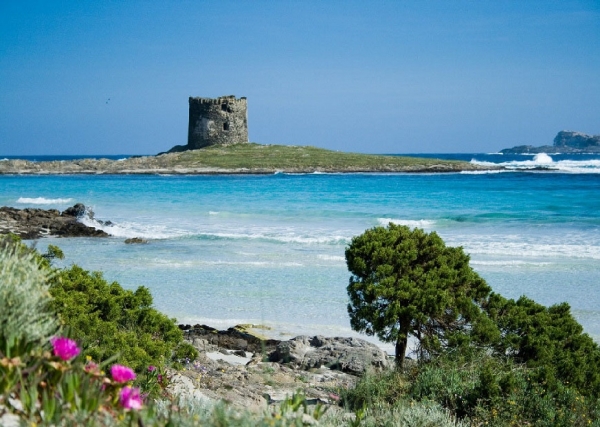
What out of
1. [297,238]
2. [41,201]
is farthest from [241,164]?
[297,238]

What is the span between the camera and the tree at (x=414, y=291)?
22.5ft

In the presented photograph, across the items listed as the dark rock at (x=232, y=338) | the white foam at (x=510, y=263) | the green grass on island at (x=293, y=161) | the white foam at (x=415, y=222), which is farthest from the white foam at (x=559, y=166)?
the dark rock at (x=232, y=338)

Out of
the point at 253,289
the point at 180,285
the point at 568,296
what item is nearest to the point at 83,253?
the point at 180,285

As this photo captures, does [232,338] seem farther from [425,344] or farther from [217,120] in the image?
[217,120]

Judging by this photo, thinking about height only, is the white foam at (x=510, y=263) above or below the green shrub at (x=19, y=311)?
below

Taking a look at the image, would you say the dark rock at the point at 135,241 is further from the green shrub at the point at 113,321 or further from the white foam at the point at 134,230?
the green shrub at the point at 113,321

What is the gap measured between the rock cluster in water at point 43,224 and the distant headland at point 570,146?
16169 centimetres

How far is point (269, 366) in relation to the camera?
302 inches

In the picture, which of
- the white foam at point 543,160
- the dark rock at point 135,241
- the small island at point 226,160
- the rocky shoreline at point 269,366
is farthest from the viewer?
the white foam at point 543,160

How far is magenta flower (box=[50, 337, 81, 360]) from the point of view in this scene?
2828 mm

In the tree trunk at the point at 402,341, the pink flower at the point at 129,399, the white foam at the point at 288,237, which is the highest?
the pink flower at the point at 129,399

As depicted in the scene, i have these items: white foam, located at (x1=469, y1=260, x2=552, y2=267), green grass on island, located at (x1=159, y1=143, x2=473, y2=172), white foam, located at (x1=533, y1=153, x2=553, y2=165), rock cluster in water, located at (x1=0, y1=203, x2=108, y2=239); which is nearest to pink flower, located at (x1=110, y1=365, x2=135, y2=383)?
white foam, located at (x1=469, y1=260, x2=552, y2=267)

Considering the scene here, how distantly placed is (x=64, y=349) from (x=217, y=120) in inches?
2593

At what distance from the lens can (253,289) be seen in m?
12.9
